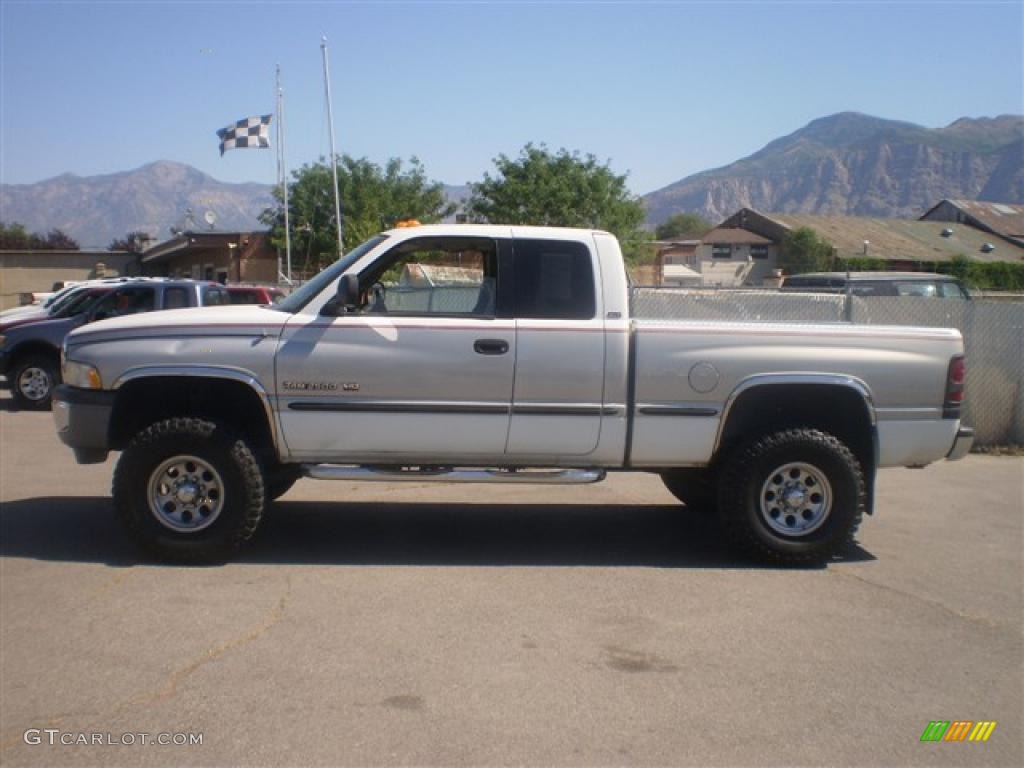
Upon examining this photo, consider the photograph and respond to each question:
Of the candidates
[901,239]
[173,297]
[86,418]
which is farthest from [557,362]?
[901,239]

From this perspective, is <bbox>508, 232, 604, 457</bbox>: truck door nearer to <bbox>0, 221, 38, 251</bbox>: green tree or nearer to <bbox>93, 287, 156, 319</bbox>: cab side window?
<bbox>93, 287, 156, 319</bbox>: cab side window

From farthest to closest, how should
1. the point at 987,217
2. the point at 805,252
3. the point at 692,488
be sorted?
the point at 987,217 → the point at 805,252 → the point at 692,488

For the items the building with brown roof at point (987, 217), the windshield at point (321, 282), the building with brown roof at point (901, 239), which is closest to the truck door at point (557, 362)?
the windshield at point (321, 282)

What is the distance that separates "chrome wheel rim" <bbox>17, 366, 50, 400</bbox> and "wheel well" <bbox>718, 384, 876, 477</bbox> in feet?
36.8

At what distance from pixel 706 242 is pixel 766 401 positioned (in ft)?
192

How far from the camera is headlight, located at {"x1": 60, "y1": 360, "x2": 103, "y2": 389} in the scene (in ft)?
20.2

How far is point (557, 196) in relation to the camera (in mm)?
38656

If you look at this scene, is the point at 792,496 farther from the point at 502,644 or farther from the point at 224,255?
the point at 224,255

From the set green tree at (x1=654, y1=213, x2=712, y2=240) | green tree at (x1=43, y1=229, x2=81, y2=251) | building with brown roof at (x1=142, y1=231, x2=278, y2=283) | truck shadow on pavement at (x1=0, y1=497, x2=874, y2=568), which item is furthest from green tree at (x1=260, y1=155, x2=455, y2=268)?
green tree at (x1=654, y1=213, x2=712, y2=240)

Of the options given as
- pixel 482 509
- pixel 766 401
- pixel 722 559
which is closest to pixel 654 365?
pixel 766 401

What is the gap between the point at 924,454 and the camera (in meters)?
6.46

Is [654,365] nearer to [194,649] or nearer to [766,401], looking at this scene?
[766,401]

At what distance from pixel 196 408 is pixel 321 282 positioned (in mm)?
1176

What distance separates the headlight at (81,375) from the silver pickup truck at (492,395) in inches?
1.0
